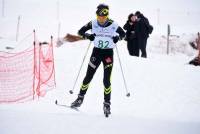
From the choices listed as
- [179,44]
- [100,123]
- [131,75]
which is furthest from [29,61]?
[179,44]

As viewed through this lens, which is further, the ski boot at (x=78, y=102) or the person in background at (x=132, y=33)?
the person in background at (x=132, y=33)

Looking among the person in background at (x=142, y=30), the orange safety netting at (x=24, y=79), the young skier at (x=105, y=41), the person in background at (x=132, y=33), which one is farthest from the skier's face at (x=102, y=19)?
the person in background at (x=142, y=30)

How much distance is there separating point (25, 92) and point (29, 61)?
2.79 metres

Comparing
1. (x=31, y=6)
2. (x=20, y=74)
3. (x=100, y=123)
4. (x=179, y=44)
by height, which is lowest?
(x=100, y=123)

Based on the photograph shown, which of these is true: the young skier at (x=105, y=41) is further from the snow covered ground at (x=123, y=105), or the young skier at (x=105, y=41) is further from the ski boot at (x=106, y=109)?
the snow covered ground at (x=123, y=105)

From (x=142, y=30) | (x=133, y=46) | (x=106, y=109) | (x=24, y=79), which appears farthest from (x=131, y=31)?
(x=106, y=109)

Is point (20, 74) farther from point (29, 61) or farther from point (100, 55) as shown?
point (100, 55)

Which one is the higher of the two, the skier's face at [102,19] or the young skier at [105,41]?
the skier's face at [102,19]

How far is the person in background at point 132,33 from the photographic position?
13875 mm

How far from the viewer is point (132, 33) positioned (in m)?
13.8

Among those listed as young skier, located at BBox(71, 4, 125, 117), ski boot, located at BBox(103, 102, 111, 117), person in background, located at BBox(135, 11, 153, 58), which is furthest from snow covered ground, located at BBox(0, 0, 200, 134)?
person in background, located at BBox(135, 11, 153, 58)

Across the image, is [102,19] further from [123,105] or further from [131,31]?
[131,31]

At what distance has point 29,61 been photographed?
13539 millimetres

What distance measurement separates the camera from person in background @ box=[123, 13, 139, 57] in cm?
1388
